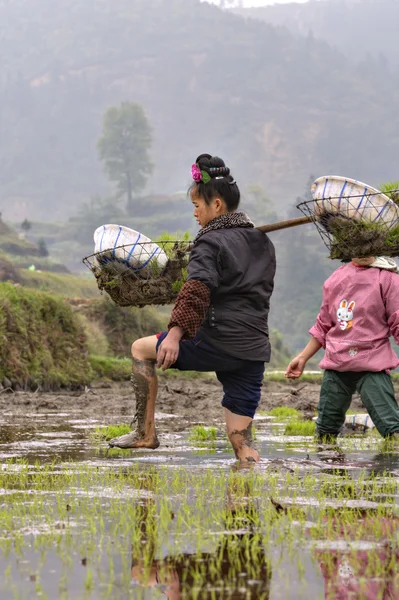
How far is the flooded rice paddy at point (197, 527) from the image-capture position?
309 centimetres

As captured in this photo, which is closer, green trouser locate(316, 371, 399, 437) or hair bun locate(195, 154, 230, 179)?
hair bun locate(195, 154, 230, 179)

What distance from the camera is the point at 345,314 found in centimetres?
795

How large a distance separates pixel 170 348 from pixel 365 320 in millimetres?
2442

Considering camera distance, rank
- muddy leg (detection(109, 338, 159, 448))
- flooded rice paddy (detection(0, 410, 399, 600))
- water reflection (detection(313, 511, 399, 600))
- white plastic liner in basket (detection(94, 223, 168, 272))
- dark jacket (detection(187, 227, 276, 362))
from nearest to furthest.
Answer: water reflection (detection(313, 511, 399, 600))
flooded rice paddy (detection(0, 410, 399, 600))
dark jacket (detection(187, 227, 276, 362))
muddy leg (detection(109, 338, 159, 448))
white plastic liner in basket (detection(94, 223, 168, 272))

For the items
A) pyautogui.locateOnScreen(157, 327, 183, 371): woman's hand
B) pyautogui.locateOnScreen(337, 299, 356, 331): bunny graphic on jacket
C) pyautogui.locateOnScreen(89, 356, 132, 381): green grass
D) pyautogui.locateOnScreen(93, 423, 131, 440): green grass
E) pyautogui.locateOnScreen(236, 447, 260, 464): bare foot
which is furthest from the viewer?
pyautogui.locateOnScreen(89, 356, 132, 381): green grass

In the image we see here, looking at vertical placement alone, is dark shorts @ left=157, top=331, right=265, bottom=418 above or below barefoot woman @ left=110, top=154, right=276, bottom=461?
below

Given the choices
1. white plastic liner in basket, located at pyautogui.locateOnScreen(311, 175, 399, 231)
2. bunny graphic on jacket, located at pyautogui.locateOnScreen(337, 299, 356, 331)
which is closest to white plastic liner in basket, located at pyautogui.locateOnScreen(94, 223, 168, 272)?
white plastic liner in basket, located at pyautogui.locateOnScreen(311, 175, 399, 231)

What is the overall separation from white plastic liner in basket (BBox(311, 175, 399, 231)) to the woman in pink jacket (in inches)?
51.9

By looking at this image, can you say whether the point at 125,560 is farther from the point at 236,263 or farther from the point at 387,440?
the point at 387,440

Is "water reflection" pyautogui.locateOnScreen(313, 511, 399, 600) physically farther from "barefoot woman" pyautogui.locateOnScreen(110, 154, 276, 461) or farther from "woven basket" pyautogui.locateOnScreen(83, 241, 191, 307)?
"woven basket" pyautogui.locateOnScreen(83, 241, 191, 307)

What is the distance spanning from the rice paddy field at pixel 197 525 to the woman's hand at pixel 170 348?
2.27 ft

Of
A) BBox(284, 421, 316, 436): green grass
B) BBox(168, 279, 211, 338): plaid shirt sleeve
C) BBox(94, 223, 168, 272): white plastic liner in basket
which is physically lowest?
BBox(284, 421, 316, 436): green grass

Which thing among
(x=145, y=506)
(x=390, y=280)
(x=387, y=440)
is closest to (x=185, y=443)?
(x=387, y=440)

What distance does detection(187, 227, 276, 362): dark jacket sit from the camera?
6.27 metres
